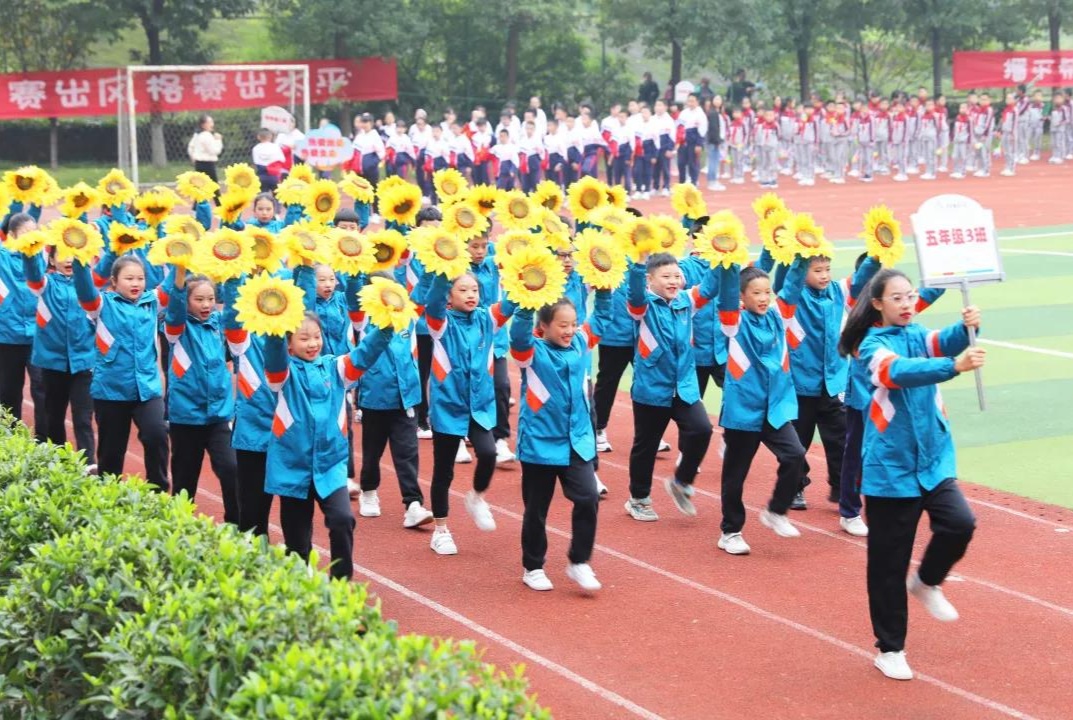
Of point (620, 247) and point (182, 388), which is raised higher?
point (620, 247)

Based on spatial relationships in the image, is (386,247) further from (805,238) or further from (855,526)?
(855,526)

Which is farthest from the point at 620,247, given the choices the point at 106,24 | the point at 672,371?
the point at 106,24

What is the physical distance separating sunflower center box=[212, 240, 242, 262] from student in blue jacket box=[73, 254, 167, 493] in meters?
1.77

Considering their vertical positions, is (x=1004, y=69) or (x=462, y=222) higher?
(x=1004, y=69)

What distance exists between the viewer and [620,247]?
9.53 metres

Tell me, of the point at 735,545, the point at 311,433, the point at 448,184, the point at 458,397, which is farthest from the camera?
the point at 448,184

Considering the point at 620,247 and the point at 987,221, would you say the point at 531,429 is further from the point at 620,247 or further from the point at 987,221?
the point at 987,221

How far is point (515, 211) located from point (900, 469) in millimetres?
4564

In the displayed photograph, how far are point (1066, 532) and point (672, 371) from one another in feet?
8.85

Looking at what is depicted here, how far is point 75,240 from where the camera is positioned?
1021 cm

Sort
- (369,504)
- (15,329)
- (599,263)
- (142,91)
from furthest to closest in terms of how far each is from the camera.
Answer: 1. (142,91)
2. (15,329)
3. (369,504)
4. (599,263)

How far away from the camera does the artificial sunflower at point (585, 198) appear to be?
11742 millimetres

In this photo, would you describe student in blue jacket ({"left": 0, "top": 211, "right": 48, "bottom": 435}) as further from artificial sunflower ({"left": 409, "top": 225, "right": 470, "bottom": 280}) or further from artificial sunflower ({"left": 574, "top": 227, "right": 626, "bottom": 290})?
artificial sunflower ({"left": 574, "top": 227, "right": 626, "bottom": 290})

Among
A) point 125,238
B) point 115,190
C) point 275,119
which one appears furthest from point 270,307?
point 275,119
